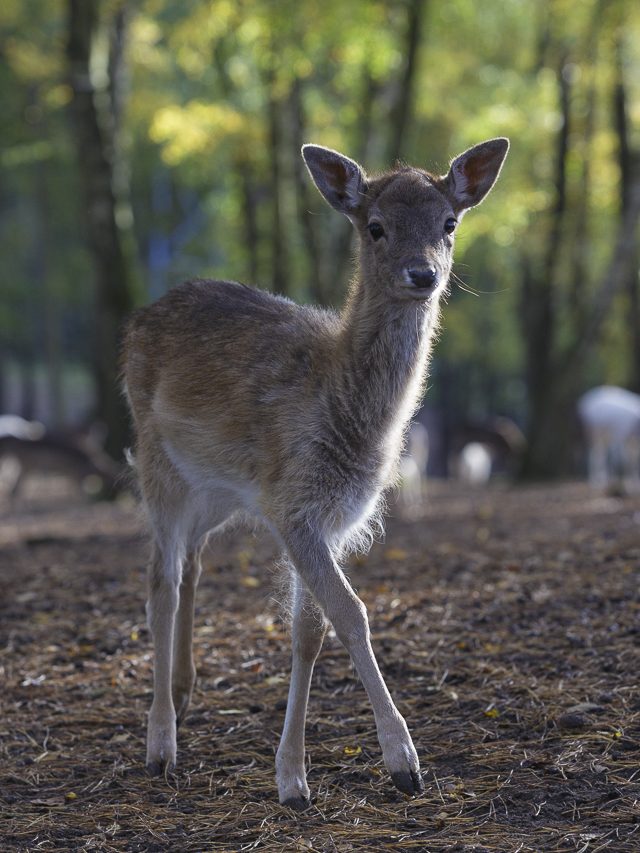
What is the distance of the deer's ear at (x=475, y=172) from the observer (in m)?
5.27

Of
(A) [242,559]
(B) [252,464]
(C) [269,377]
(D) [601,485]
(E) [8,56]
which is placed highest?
(E) [8,56]

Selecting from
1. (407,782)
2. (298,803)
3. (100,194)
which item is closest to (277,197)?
(100,194)

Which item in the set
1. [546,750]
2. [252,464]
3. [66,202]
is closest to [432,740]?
[546,750]

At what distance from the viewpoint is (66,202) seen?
125ft

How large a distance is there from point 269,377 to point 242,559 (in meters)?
3.98

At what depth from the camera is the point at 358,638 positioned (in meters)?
4.37

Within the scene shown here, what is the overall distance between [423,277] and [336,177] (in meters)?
0.85

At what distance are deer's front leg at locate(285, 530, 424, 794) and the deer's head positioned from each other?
3.69ft

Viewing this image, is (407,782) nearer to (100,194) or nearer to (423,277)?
(423,277)

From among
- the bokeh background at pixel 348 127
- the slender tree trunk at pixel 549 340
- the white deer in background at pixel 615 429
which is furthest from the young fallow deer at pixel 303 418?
the white deer in background at pixel 615 429

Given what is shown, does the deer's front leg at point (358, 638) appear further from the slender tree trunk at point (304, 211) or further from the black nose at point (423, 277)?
the slender tree trunk at point (304, 211)

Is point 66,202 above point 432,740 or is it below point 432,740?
above

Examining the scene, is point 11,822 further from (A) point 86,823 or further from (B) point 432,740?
(B) point 432,740

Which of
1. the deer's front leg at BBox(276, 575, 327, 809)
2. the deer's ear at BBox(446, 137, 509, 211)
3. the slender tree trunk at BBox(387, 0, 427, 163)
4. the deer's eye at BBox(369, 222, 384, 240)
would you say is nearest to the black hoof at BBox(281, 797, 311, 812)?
the deer's front leg at BBox(276, 575, 327, 809)
